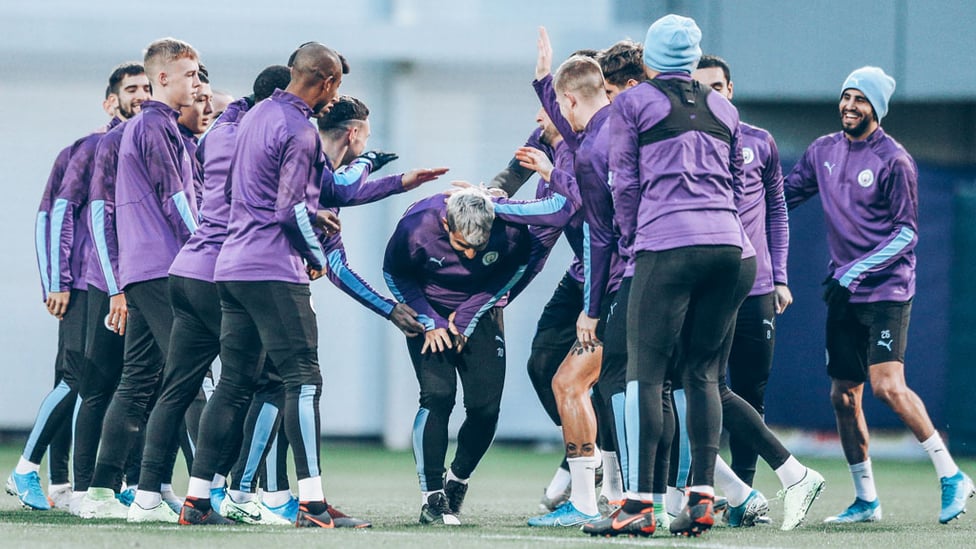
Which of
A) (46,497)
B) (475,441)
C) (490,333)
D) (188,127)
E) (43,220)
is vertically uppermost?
(188,127)

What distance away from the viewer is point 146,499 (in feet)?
19.3

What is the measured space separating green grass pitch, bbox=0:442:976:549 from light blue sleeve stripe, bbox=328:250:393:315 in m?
0.98

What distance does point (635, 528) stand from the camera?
523 centimetres

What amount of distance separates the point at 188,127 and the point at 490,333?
5.69 feet

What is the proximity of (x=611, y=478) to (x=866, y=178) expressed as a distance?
1.93m

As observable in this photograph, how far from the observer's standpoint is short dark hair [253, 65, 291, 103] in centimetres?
631

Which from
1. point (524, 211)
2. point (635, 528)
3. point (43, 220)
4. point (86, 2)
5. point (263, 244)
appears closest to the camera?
point (635, 528)

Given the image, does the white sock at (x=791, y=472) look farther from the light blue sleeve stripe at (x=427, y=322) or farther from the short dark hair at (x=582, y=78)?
the short dark hair at (x=582, y=78)

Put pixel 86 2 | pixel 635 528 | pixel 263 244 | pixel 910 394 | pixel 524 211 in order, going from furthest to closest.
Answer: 1. pixel 86 2
2. pixel 910 394
3. pixel 524 211
4. pixel 263 244
5. pixel 635 528

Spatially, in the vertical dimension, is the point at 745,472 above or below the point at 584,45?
below

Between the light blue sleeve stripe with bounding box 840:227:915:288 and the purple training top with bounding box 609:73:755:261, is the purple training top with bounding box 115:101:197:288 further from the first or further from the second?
the light blue sleeve stripe with bounding box 840:227:915:288

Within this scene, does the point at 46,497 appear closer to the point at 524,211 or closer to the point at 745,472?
the point at 524,211

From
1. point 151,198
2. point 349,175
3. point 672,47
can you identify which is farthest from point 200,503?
point 672,47

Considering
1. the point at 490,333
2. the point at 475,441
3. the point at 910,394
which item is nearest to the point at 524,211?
the point at 490,333
